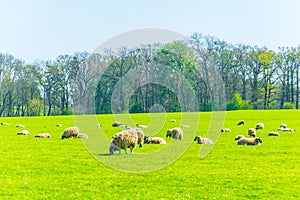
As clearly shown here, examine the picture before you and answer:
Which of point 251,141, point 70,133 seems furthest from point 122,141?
point 70,133

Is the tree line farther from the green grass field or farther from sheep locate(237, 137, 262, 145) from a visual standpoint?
the green grass field

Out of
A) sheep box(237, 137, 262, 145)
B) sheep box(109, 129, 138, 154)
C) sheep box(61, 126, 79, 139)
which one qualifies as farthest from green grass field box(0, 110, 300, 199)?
sheep box(61, 126, 79, 139)

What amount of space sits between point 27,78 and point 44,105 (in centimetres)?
797

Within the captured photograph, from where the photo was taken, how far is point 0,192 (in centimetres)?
1323

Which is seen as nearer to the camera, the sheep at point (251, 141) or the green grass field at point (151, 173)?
the green grass field at point (151, 173)

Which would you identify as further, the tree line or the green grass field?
the tree line

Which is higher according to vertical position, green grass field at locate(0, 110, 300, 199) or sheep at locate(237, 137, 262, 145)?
sheep at locate(237, 137, 262, 145)

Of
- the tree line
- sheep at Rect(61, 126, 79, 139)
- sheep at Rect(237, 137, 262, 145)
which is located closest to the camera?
sheep at Rect(237, 137, 262, 145)

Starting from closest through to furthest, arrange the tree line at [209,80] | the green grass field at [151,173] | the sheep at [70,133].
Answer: the green grass field at [151,173], the sheep at [70,133], the tree line at [209,80]

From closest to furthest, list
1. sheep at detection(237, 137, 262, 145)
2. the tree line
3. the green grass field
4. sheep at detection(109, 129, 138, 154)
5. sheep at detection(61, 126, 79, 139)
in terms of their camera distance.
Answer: the green grass field
sheep at detection(109, 129, 138, 154)
sheep at detection(237, 137, 262, 145)
sheep at detection(61, 126, 79, 139)
the tree line

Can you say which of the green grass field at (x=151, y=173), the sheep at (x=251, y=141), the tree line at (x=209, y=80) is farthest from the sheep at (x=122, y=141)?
the tree line at (x=209, y=80)

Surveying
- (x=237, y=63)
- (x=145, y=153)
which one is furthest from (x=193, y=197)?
(x=237, y=63)

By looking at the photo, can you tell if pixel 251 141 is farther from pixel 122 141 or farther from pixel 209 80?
pixel 209 80

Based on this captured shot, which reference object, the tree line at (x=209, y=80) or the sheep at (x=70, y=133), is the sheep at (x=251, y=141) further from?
the tree line at (x=209, y=80)
